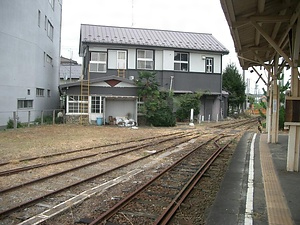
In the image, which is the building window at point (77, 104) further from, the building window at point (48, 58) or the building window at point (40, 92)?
the building window at point (48, 58)

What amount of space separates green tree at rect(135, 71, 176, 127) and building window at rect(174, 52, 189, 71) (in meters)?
4.41

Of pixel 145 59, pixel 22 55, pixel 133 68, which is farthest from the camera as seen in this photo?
pixel 145 59

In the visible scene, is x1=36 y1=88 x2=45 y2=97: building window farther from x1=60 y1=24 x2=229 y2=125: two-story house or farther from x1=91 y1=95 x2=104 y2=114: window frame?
x1=91 y1=95 x2=104 y2=114: window frame

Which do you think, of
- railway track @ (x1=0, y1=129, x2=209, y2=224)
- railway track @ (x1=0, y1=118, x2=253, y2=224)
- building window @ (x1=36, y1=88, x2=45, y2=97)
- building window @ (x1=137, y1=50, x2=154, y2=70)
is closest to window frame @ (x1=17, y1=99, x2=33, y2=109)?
building window @ (x1=36, y1=88, x2=45, y2=97)

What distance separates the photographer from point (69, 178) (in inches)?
311

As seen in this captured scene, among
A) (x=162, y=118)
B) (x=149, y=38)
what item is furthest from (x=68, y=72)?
(x=162, y=118)

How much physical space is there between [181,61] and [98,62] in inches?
284

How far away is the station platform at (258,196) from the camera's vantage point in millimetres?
5004

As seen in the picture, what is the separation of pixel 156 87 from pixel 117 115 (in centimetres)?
371

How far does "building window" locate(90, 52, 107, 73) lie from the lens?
26.6m

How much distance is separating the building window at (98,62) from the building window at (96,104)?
10.4 ft

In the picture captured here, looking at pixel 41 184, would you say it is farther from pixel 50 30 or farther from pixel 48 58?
pixel 50 30

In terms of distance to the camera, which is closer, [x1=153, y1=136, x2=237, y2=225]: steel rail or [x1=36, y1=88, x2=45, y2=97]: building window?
[x1=153, y1=136, x2=237, y2=225]: steel rail

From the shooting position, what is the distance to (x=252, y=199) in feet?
19.7
